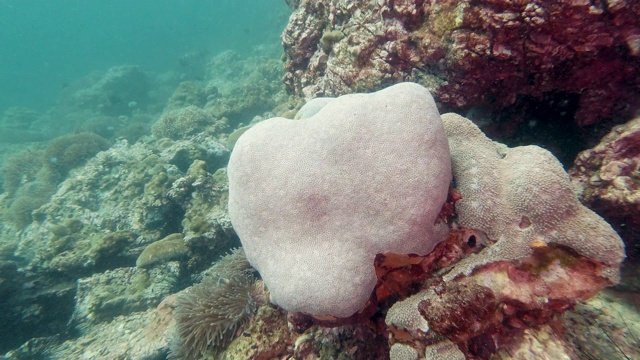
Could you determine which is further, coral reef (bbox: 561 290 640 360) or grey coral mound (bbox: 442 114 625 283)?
coral reef (bbox: 561 290 640 360)

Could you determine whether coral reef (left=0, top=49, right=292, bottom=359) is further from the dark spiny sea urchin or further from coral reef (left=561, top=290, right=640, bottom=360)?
coral reef (left=561, top=290, right=640, bottom=360)

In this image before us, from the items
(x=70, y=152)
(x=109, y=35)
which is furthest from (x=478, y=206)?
(x=109, y=35)

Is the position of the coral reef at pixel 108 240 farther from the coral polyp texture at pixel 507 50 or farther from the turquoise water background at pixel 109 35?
the turquoise water background at pixel 109 35

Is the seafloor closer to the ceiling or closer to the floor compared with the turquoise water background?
closer to the floor

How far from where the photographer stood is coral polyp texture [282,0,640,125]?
2.61 m

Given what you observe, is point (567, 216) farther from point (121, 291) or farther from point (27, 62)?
point (27, 62)

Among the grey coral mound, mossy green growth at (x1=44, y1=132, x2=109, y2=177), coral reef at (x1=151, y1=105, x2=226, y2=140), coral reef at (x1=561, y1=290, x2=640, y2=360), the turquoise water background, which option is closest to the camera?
the grey coral mound

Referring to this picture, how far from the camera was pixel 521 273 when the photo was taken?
2.11 meters

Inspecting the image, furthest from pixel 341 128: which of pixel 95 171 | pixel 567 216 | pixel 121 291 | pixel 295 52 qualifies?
pixel 95 171

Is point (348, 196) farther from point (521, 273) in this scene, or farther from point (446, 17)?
point (446, 17)

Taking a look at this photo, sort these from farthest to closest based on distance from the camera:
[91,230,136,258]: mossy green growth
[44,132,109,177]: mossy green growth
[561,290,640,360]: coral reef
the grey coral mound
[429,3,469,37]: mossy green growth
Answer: [44,132,109,177]: mossy green growth < [91,230,136,258]: mossy green growth < [429,3,469,37]: mossy green growth < [561,290,640,360]: coral reef < the grey coral mound

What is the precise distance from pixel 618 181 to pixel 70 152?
1787cm

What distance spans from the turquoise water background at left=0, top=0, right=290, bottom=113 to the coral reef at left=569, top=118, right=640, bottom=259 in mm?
30787

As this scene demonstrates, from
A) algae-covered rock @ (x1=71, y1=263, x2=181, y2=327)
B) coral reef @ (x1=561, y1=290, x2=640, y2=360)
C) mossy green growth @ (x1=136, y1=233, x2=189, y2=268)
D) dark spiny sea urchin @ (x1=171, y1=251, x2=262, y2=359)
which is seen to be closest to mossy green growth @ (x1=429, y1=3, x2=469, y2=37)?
coral reef @ (x1=561, y1=290, x2=640, y2=360)
